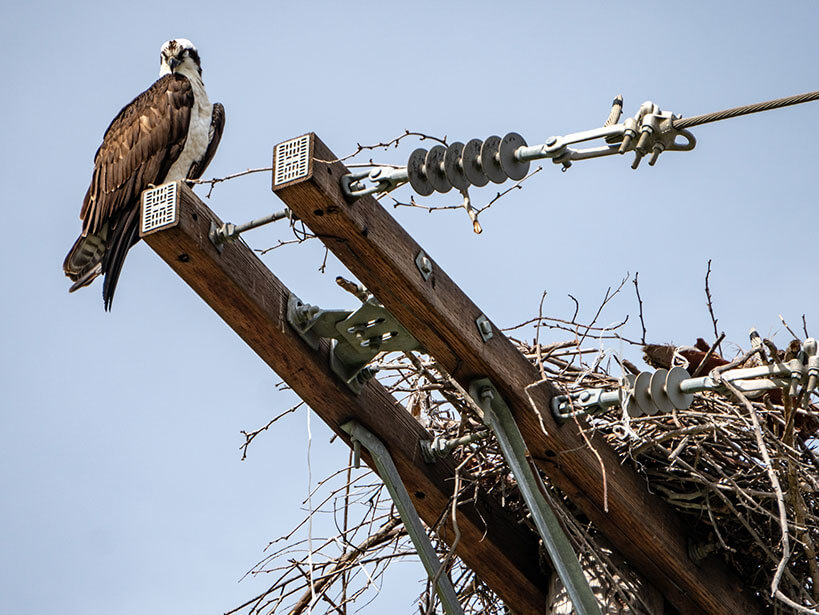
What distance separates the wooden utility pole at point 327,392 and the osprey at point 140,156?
98cm

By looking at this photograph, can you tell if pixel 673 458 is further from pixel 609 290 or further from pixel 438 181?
pixel 438 181

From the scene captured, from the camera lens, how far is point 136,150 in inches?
227

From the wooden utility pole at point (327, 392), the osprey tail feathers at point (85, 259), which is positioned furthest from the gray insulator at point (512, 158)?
the osprey tail feathers at point (85, 259)

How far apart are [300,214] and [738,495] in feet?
6.07

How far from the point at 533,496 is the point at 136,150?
2.98 metres

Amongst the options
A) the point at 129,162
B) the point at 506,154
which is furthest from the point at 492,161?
the point at 129,162

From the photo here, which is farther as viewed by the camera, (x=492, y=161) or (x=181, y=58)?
(x=181, y=58)

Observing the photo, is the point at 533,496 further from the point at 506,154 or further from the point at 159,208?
the point at 159,208

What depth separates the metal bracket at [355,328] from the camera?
3.71 metres

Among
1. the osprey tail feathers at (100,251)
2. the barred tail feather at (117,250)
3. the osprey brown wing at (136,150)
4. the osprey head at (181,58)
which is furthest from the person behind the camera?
the osprey head at (181,58)

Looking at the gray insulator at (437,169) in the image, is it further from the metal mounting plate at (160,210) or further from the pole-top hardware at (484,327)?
the metal mounting plate at (160,210)

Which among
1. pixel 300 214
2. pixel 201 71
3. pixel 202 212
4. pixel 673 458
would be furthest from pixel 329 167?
pixel 201 71

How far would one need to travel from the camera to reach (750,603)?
4.46 m

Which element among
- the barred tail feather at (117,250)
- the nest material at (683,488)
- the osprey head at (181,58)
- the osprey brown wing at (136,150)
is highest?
the osprey head at (181,58)
